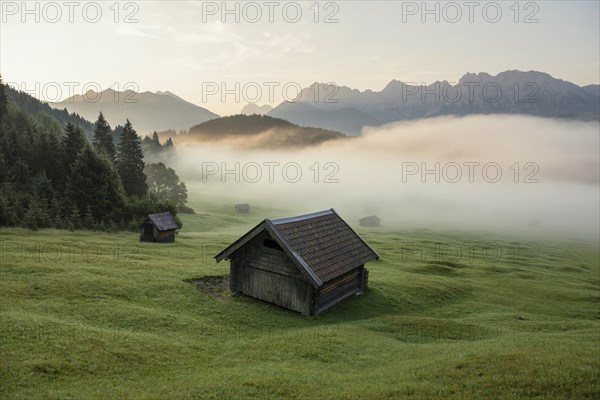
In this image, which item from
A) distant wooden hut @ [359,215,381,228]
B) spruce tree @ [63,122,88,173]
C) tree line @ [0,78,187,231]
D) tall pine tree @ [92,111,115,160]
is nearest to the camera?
tree line @ [0,78,187,231]

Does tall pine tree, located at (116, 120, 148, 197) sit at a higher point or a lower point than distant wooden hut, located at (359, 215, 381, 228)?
higher

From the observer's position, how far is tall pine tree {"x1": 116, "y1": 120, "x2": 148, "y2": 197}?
81644 mm

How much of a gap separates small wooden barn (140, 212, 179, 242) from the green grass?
1124cm

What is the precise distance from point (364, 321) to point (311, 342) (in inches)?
277

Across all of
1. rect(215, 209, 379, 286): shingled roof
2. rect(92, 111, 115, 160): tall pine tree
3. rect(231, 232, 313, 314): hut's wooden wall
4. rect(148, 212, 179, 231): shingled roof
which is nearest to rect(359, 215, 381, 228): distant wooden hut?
rect(92, 111, 115, 160): tall pine tree

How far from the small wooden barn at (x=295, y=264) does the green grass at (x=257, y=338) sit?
3.41 ft

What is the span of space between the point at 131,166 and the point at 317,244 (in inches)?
2731

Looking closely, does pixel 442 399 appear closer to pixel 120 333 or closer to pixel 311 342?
pixel 311 342

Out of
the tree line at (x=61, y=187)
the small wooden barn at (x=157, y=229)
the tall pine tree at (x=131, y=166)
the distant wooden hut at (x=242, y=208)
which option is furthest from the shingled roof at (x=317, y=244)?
the distant wooden hut at (x=242, y=208)

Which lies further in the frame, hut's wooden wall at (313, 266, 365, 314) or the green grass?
hut's wooden wall at (313, 266, 365, 314)

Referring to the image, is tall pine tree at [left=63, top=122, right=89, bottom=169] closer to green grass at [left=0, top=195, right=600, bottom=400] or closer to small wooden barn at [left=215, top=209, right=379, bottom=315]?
green grass at [left=0, top=195, right=600, bottom=400]

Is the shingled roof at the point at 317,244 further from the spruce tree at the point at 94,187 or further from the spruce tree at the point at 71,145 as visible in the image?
the spruce tree at the point at 71,145

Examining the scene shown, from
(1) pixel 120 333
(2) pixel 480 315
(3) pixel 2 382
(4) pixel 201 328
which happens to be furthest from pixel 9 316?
(2) pixel 480 315

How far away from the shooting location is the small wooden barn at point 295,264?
25.6m
